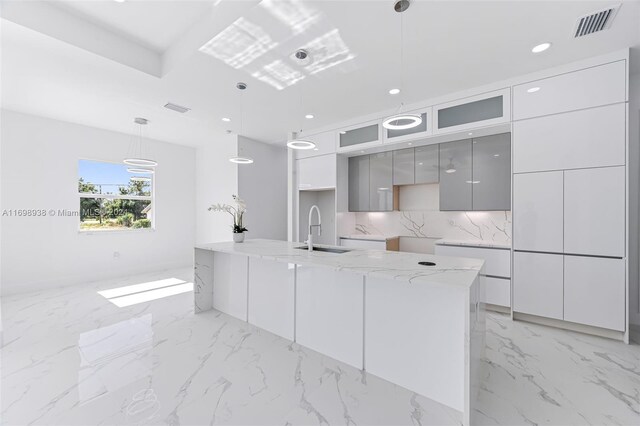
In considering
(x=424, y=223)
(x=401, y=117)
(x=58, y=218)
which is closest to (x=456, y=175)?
(x=424, y=223)

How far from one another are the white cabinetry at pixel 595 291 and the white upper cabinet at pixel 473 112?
1.79 metres

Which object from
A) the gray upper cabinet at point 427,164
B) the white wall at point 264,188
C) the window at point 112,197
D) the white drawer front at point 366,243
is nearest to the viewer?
the gray upper cabinet at point 427,164

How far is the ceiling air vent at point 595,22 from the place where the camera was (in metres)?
2.15

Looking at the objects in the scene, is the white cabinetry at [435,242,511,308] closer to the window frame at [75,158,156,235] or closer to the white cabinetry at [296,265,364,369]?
the white cabinetry at [296,265,364,369]

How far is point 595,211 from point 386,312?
255 centimetres

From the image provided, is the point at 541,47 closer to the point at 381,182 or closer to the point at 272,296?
the point at 381,182

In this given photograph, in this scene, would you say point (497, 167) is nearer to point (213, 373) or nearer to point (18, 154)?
point (213, 373)

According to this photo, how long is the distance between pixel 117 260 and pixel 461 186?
6.34 m

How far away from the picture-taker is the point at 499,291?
3297 millimetres

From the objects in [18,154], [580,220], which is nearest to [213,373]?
[580,220]

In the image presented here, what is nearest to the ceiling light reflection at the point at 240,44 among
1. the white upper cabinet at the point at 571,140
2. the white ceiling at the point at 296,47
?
the white ceiling at the point at 296,47

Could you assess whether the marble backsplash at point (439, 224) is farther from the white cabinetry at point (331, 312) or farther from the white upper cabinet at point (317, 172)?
the white cabinetry at point (331, 312)

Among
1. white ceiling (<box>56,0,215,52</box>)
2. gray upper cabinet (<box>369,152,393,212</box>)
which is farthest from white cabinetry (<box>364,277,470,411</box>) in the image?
white ceiling (<box>56,0,215,52</box>)

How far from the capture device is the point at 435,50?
2602 millimetres
